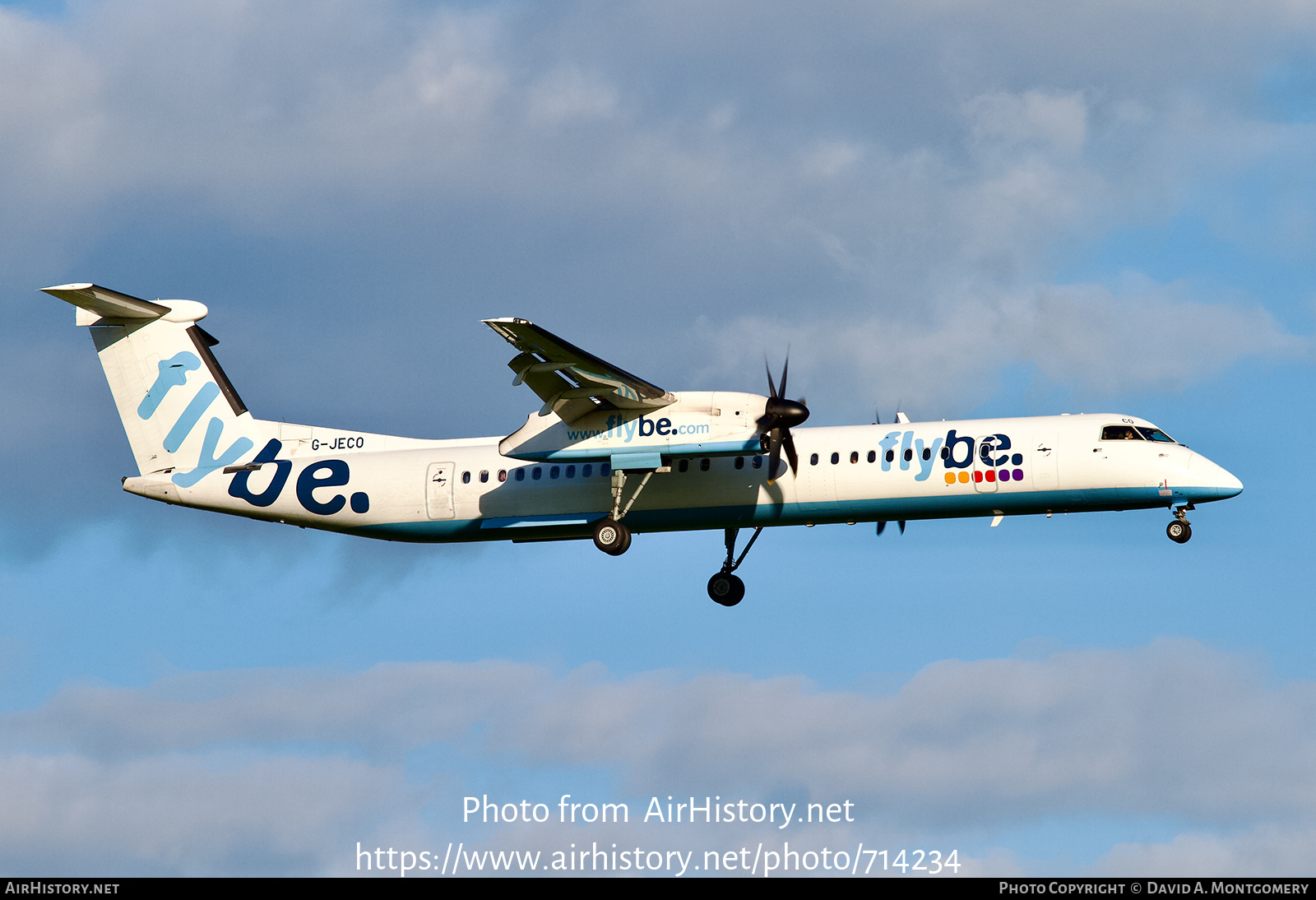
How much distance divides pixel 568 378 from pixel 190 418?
9235 mm

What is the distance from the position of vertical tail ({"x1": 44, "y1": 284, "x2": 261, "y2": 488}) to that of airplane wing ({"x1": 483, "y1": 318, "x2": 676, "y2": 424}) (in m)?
7.48

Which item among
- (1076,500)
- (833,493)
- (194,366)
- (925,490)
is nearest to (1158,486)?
(1076,500)

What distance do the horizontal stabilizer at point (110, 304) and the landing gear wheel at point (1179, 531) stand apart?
21.0 m

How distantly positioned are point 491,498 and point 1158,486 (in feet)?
41.6

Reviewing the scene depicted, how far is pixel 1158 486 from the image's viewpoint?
27203mm

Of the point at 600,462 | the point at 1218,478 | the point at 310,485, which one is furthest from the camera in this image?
the point at 310,485

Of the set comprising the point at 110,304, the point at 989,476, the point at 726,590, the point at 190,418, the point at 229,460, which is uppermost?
the point at 110,304

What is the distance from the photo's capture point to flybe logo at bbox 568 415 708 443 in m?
28.2

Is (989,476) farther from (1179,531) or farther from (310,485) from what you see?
(310,485)

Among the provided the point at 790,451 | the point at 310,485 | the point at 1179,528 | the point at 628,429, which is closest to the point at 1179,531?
the point at 1179,528

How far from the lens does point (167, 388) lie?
3216cm

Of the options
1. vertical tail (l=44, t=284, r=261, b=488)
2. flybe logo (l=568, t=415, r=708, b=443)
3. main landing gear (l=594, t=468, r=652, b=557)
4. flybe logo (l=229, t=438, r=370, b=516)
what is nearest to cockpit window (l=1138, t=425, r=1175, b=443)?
flybe logo (l=568, t=415, r=708, b=443)
